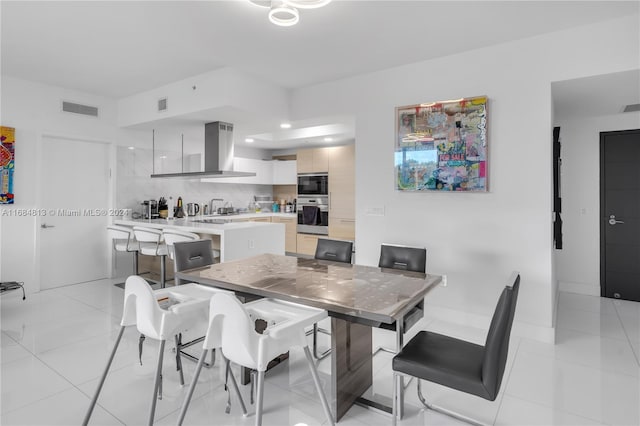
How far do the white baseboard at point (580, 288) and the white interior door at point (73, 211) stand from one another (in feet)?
21.6

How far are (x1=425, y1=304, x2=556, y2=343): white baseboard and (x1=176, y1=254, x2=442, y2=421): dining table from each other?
1398 millimetres

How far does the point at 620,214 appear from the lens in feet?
14.5

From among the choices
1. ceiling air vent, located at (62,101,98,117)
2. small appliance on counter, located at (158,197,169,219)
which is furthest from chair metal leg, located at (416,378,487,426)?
ceiling air vent, located at (62,101,98,117)

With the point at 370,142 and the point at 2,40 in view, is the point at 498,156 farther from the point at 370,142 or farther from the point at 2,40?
the point at 2,40

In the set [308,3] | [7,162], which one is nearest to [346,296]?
[308,3]

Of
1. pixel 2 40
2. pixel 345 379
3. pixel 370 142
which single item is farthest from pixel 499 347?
pixel 2 40

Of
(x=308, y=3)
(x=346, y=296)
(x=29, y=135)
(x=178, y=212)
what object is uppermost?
(x=308, y=3)

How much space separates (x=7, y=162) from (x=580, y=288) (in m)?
7.45

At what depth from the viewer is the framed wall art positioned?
3.38 metres

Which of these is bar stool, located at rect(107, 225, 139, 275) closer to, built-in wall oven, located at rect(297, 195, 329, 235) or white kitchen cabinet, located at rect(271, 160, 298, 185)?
built-in wall oven, located at rect(297, 195, 329, 235)

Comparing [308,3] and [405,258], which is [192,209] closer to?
[405,258]

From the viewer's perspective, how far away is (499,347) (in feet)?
5.18

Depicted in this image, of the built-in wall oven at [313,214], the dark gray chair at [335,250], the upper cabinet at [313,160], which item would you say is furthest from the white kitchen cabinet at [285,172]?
the dark gray chair at [335,250]

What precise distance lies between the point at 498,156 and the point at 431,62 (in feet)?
4.00
